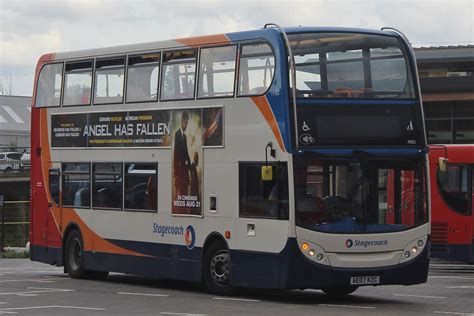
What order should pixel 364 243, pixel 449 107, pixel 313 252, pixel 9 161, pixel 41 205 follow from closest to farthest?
1. pixel 313 252
2. pixel 364 243
3. pixel 41 205
4. pixel 449 107
5. pixel 9 161

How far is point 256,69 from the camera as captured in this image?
18.0 metres

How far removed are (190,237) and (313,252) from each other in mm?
3166

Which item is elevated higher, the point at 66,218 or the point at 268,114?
the point at 268,114

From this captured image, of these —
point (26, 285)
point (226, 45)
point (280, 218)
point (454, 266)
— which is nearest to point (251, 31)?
point (226, 45)

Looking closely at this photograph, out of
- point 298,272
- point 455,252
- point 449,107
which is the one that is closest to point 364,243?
point 298,272

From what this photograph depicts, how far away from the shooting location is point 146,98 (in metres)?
20.8

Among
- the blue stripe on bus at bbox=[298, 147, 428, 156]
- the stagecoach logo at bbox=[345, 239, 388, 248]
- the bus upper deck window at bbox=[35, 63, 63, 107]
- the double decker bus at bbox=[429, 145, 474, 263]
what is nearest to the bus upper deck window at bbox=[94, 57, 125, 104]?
the bus upper deck window at bbox=[35, 63, 63, 107]

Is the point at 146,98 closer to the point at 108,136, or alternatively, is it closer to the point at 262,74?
the point at 108,136

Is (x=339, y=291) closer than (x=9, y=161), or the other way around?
(x=339, y=291)

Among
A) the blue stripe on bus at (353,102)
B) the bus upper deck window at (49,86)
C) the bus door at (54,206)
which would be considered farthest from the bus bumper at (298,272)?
the bus upper deck window at (49,86)

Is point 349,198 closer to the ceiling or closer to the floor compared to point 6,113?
closer to the floor

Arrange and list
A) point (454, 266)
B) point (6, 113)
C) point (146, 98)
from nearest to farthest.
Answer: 1. point (146, 98)
2. point (454, 266)
3. point (6, 113)

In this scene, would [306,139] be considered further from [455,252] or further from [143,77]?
[455,252]

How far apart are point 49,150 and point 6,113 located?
257 feet
